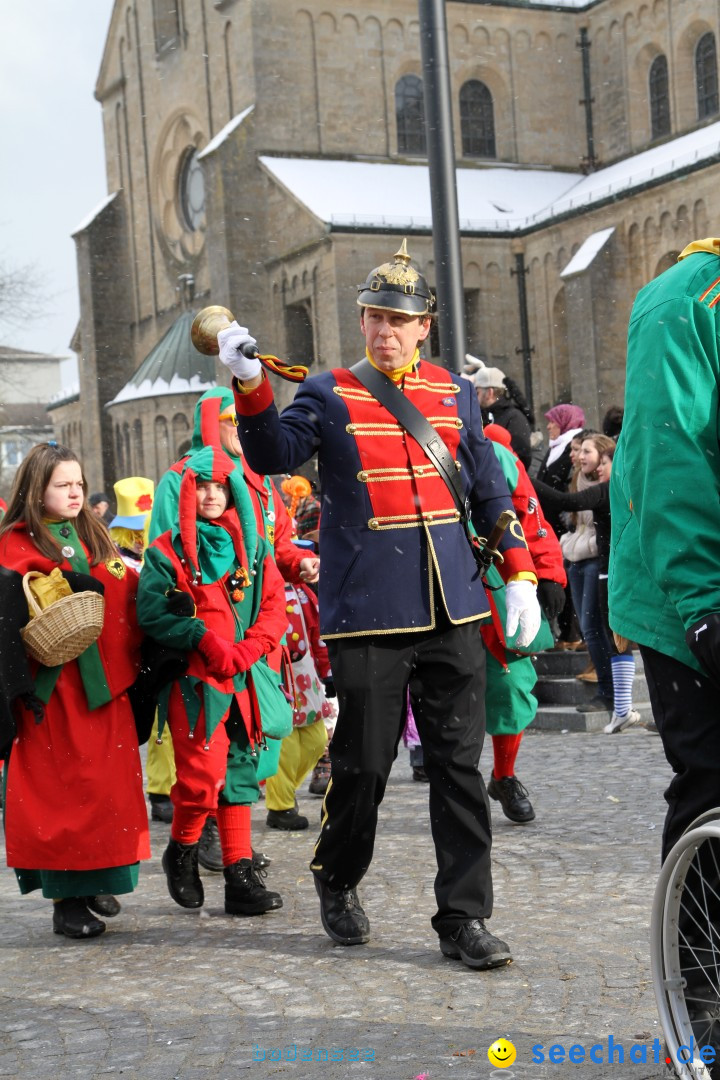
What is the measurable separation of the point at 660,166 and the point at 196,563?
91.3 feet

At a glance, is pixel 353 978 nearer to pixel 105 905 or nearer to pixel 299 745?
pixel 105 905

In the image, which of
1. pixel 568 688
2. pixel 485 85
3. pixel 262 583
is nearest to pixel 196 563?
pixel 262 583

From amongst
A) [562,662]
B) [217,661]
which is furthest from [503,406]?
[217,661]

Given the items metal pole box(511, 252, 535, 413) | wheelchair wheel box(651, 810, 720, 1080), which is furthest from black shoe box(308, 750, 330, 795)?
metal pole box(511, 252, 535, 413)

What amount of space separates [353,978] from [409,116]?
117ft

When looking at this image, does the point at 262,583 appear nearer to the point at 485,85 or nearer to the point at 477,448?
the point at 477,448

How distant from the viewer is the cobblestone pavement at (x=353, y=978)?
3979 millimetres

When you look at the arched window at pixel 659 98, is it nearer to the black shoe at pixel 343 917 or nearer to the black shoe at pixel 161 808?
the black shoe at pixel 161 808

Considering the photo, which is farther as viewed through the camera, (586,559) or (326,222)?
(326,222)

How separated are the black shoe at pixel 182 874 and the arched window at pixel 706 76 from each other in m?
31.5

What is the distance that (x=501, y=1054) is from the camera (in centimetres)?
379

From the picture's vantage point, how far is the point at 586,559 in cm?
1053

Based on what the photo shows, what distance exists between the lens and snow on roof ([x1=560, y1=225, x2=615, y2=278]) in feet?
103

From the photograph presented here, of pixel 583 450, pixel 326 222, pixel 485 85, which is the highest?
pixel 485 85
